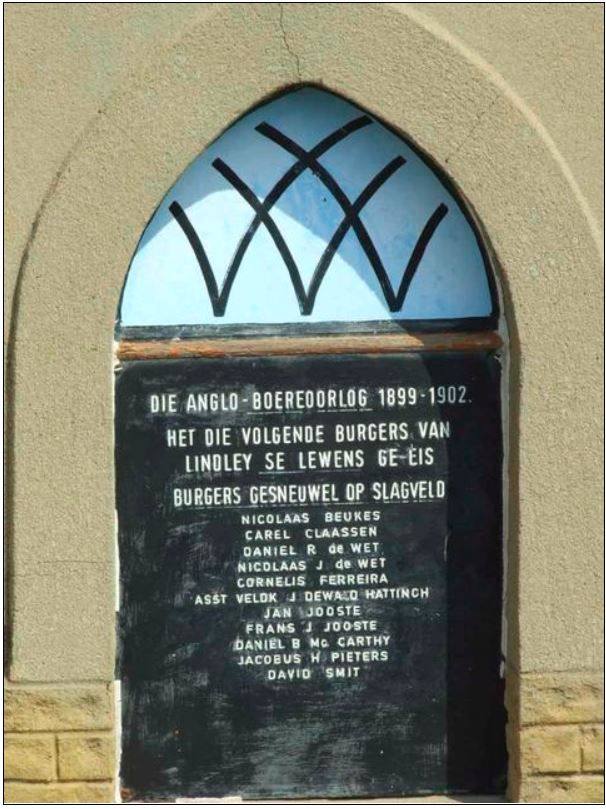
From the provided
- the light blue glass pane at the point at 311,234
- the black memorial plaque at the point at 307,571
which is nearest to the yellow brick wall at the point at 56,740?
the black memorial plaque at the point at 307,571

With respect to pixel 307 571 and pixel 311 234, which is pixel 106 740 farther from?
pixel 311 234

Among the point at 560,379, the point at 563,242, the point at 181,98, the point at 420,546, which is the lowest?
the point at 420,546

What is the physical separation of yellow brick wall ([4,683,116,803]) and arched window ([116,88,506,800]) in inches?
7.4

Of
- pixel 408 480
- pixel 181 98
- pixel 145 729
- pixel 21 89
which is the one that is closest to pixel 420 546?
pixel 408 480

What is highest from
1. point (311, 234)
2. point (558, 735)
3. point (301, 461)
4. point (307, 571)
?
point (311, 234)

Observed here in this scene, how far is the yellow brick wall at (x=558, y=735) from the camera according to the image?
5.65 metres

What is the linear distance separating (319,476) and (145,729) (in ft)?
3.78

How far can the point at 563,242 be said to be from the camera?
18.4ft

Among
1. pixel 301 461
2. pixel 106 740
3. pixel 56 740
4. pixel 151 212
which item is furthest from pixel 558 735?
pixel 151 212

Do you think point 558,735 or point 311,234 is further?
point 311,234

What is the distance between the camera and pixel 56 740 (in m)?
5.62

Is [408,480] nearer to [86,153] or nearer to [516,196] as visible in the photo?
[516,196]

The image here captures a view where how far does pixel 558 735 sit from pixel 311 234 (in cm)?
206

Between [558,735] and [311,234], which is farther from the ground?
[311,234]
